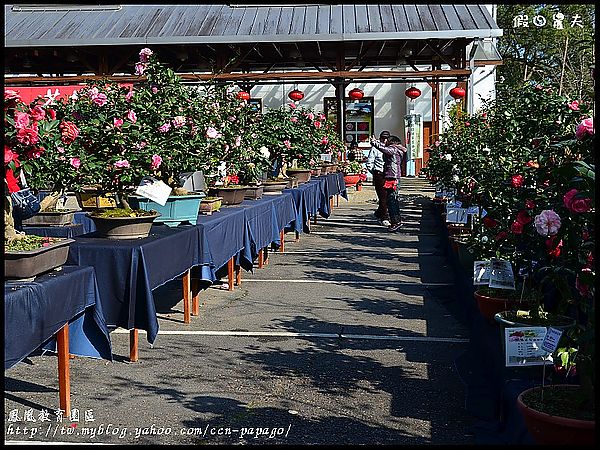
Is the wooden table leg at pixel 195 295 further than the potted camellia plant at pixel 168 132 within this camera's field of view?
Yes

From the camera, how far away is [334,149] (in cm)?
1619

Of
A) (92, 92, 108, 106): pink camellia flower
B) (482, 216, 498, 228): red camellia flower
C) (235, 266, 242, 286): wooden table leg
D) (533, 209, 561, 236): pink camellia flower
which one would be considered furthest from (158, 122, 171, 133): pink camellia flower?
(533, 209, 561, 236): pink camellia flower

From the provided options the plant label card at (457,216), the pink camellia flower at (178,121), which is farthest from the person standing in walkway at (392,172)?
the pink camellia flower at (178,121)

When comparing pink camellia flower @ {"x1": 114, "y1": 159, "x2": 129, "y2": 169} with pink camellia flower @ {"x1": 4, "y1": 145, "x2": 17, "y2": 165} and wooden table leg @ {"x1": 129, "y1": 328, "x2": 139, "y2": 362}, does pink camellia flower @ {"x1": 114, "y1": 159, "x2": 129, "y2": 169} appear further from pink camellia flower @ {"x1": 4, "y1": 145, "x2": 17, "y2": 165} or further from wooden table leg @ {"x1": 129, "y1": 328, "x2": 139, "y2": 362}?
pink camellia flower @ {"x1": 4, "y1": 145, "x2": 17, "y2": 165}

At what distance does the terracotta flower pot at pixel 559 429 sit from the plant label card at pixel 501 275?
1.48 m

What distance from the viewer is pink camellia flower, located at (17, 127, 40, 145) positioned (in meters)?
3.27

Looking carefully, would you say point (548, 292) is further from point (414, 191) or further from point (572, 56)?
point (572, 56)

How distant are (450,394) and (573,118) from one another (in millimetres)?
1804

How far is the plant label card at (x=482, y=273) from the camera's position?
13.9 ft

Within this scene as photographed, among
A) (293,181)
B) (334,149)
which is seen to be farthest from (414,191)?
(293,181)

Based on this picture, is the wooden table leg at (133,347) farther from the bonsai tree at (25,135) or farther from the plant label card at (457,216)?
the plant label card at (457,216)

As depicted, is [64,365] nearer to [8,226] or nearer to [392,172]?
[8,226]

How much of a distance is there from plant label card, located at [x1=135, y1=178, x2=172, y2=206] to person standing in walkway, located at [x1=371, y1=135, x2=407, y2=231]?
23.9ft

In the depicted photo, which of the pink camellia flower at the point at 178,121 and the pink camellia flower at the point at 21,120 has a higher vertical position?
the pink camellia flower at the point at 178,121
